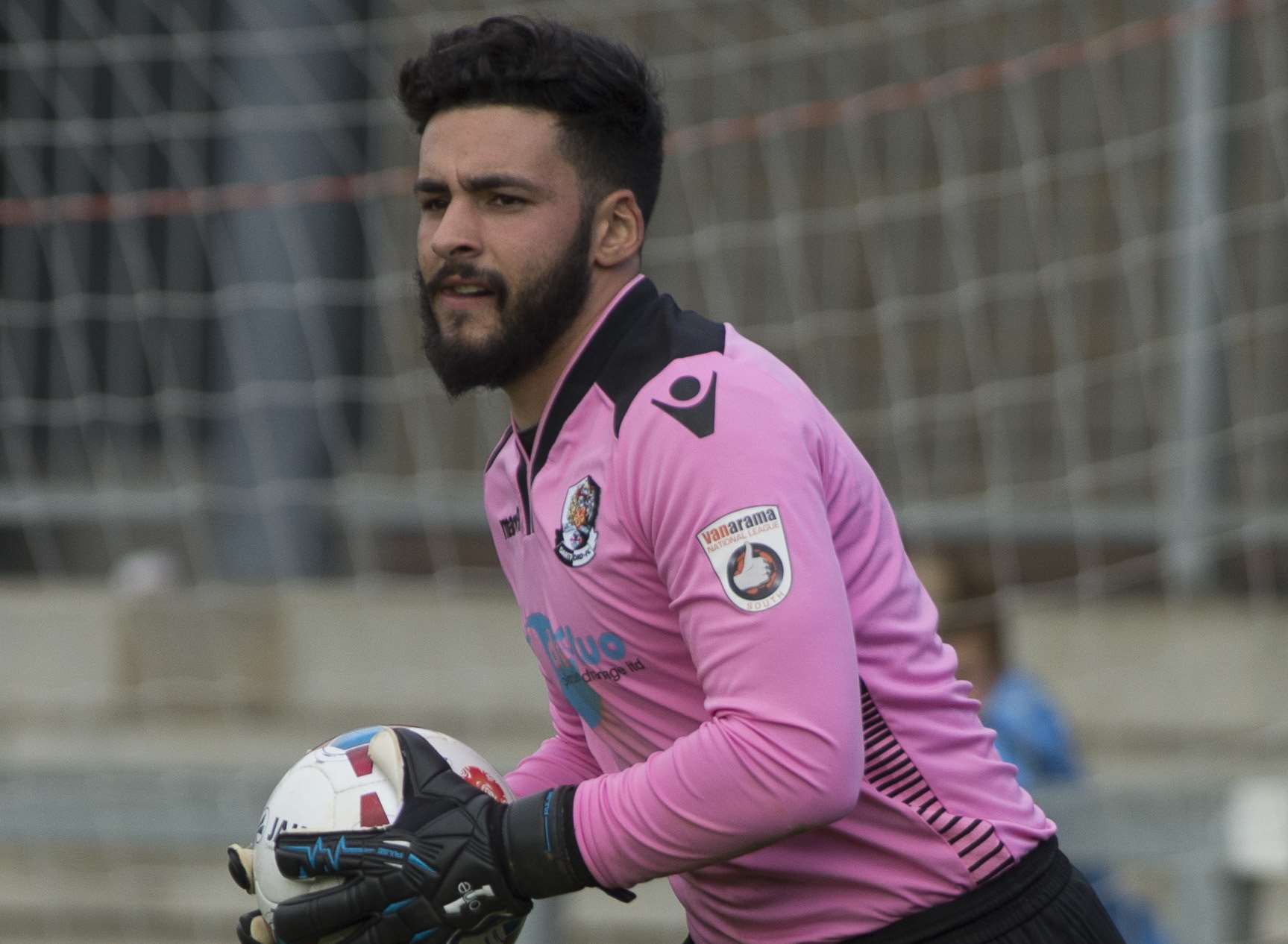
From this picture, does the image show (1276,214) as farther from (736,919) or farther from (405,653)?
(736,919)

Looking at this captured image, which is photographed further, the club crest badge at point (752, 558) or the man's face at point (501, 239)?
the man's face at point (501, 239)

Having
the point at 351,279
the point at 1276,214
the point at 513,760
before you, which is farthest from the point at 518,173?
the point at 1276,214

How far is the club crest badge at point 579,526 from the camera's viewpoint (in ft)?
7.52

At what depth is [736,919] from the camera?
2.47m

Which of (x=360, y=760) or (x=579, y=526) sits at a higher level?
(x=579, y=526)

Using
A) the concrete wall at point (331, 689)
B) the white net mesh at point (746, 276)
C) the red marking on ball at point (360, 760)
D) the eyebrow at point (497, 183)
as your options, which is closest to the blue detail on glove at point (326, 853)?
the red marking on ball at point (360, 760)

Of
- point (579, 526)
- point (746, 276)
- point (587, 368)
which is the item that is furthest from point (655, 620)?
point (746, 276)

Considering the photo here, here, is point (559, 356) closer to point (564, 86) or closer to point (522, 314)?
point (522, 314)

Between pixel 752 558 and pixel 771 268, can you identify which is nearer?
pixel 752 558

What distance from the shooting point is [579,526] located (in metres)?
2.31

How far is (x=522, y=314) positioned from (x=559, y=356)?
8 centimetres

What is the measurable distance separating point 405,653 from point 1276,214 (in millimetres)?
3478

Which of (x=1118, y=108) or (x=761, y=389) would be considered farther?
(x=1118, y=108)

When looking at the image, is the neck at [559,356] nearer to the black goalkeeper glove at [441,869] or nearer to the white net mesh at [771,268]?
the black goalkeeper glove at [441,869]
